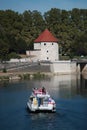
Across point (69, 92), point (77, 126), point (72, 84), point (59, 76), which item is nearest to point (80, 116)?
point (77, 126)

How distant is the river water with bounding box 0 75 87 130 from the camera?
102 feet

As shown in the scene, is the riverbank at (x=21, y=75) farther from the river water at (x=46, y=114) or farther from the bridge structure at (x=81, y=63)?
the bridge structure at (x=81, y=63)

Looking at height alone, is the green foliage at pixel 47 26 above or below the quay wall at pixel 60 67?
above

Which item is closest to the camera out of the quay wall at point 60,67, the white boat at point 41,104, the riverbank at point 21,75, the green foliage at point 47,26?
the white boat at point 41,104

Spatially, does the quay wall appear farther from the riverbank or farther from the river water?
the river water

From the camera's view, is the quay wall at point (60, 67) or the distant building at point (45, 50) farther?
the distant building at point (45, 50)

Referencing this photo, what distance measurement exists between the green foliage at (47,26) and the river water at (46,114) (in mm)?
24894

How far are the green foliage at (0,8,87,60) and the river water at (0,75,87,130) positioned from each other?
2489cm

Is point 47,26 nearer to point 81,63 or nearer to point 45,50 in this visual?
point 45,50

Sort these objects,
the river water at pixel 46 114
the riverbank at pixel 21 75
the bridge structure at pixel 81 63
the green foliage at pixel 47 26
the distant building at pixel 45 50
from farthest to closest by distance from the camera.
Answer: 1. the green foliage at pixel 47 26
2. the distant building at pixel 45 50
3. the bridge structure at pixel 81 63
4. the riverbank at pixel 21 75
5. the river water at pixel 46 114

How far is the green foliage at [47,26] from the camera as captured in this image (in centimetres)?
7862

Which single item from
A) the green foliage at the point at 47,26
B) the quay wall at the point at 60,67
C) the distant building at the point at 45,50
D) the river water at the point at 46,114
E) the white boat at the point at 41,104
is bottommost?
the river water at the point at 46,114

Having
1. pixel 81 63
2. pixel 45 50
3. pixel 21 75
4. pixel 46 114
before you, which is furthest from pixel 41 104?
pixel 45 50

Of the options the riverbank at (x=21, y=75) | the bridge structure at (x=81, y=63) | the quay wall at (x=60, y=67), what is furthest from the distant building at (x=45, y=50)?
the riverbank at (x=21, y=75)
